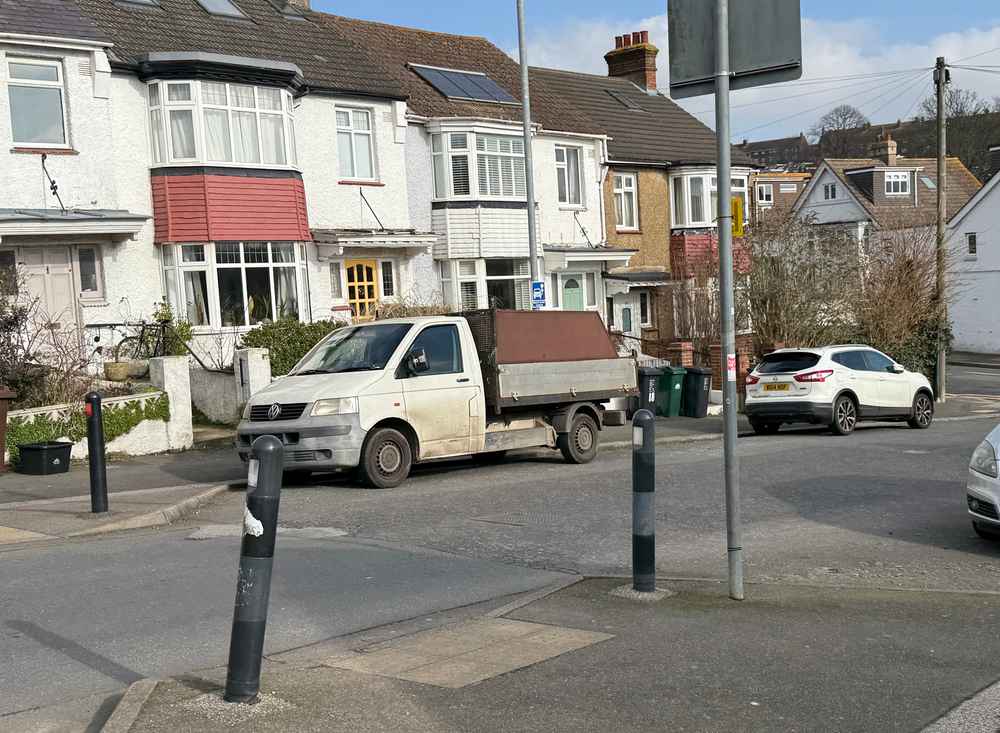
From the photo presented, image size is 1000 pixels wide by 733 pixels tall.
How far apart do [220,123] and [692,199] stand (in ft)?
58.3

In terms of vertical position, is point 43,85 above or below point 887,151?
below

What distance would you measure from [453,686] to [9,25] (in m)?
18.9

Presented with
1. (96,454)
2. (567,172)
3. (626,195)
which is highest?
(567,172)

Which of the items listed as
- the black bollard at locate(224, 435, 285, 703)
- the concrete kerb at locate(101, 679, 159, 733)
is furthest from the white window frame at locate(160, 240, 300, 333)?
the black bollard at locate(224, 435, 285, 703)

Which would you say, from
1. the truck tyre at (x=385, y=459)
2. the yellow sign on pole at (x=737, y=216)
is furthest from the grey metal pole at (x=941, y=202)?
the yellow sign on pole at (x=737, y=216)

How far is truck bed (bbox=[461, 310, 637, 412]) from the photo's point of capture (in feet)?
47.9

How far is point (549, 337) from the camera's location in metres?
15.5

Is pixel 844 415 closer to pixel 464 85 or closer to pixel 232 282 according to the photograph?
pixel 232 282

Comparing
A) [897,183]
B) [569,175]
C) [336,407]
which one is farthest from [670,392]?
[897,183]

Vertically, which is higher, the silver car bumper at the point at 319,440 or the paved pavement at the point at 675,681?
the silver car bumper at the point at 319,440

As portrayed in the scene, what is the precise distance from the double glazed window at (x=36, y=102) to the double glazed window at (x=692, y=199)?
20.5 m

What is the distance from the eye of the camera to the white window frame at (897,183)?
5959cm

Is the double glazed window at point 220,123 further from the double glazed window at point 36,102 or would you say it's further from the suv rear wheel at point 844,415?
the suv rear wheel at point 844,415

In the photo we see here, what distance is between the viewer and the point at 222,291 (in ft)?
77.3
